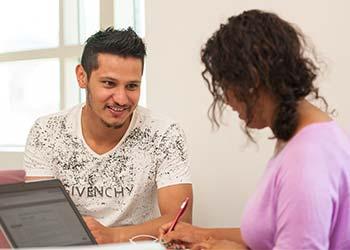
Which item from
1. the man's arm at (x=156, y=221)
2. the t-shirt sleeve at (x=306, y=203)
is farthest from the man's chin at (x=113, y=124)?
the t-shirt sleeve at (x=306, y=203)

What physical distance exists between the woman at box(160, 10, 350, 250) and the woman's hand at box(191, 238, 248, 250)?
10 centimetres

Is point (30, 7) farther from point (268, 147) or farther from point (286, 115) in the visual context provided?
point (286, 115)

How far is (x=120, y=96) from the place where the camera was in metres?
1.75

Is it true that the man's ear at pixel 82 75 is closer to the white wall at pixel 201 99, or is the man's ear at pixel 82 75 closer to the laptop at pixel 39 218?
the white wall at pixel 201 99

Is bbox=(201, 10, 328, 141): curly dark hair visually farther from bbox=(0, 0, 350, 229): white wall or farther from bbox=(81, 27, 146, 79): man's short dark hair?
bbox=(0, 0, 350, 229): white wall

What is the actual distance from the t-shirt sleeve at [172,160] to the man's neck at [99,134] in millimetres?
153

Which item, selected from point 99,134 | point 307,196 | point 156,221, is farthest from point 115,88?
point 307,196

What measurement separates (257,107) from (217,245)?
37 centimetres

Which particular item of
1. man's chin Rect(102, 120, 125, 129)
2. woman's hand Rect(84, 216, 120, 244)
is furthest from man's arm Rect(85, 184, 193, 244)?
man's chin Rect(102, 120, 125, 129)

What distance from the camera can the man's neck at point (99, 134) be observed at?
1.80 metres

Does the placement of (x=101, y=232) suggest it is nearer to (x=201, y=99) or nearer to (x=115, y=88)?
(x=115, y=88)

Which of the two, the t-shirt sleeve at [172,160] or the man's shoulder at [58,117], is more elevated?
the man's shoulder at [58,117]

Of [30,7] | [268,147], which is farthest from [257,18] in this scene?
[30,7]

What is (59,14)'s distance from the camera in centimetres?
290
